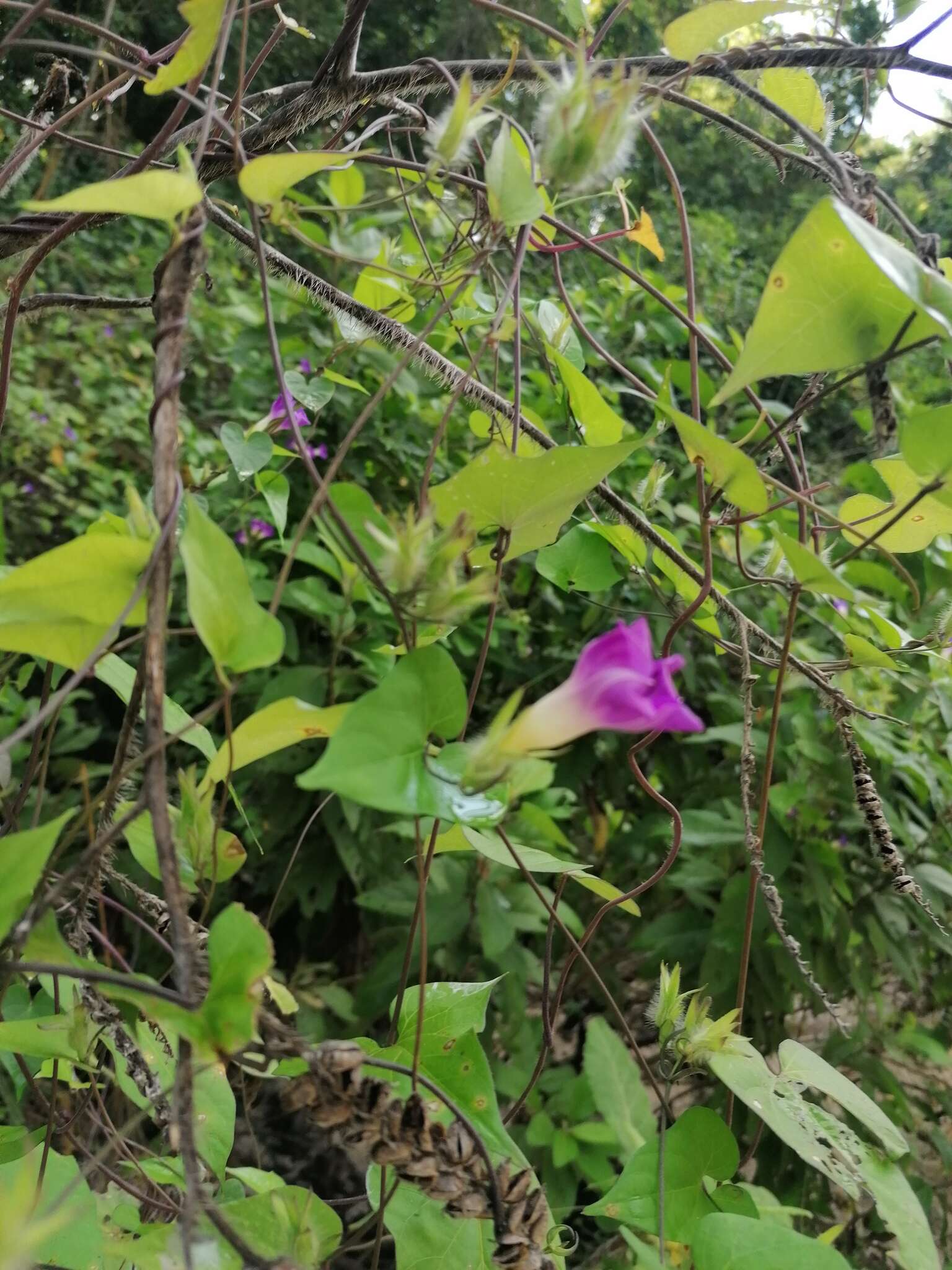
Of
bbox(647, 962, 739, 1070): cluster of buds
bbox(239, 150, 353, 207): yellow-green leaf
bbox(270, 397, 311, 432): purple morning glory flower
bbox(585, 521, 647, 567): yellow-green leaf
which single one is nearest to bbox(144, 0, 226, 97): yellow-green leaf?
bbox(239, 150, 353, 207): yellow-green leaf

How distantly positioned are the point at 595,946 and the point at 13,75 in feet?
12.3

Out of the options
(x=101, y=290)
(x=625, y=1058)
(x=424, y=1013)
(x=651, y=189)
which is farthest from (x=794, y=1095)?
(x=651, y=189)

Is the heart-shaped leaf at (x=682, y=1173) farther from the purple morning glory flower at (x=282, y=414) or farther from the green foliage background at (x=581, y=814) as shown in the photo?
the purple morning glory flower at (x=282, y=414)

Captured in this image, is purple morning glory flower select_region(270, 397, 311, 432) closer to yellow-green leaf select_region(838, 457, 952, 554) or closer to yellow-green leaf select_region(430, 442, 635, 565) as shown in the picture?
yellow-green leaf select_region(430, 442, 635, 565)

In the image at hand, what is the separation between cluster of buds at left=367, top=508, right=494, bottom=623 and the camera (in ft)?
0.73

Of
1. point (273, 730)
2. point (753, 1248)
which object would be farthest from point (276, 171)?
point (753, 1248)

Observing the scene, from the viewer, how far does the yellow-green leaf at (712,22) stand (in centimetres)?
30

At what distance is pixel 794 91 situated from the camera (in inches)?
17.3

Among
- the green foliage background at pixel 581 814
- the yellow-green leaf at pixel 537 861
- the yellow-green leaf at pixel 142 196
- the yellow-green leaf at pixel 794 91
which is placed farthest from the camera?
the green foliage background at pixel 581 814

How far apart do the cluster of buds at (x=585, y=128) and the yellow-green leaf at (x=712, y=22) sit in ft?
0.26

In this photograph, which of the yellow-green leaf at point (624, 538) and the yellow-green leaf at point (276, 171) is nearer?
the yellow-green leaf at point (276, 171)

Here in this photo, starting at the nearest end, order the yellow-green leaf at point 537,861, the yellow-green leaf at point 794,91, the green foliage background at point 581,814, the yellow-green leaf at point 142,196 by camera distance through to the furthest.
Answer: the yellow-green leaf at point 142,196, the yellow-green leaf at point 537,861, the yellow-green leaf at point 794,91, the green foliage background at point 581,814

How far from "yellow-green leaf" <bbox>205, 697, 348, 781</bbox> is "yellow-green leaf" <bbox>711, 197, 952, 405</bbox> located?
0.14 m

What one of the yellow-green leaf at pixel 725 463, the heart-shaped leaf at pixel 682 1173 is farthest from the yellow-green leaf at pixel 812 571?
the heart-shaped leaf at pixel 682 1173
